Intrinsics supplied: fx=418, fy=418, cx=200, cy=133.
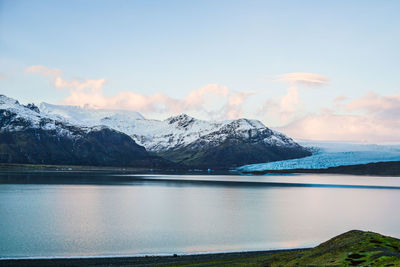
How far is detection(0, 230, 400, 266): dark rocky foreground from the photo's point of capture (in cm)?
2202

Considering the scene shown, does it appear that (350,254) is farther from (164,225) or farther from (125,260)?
(164,225)

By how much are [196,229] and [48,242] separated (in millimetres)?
18311

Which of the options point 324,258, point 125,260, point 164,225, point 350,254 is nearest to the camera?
point 350,254

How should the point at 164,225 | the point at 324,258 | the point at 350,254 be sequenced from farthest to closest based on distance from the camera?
the point at 164,225
the point at 324,258
the point at 350,254

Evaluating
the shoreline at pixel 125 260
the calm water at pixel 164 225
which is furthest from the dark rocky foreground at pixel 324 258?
the calm water at pixel 164 225

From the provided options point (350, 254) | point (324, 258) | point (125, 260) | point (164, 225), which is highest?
point (350, 254)

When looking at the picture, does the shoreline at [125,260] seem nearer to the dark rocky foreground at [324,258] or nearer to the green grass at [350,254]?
the dark rocky foreground at [324,258]

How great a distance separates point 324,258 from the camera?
950 inches

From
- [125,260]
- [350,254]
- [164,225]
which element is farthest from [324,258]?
[164,225]

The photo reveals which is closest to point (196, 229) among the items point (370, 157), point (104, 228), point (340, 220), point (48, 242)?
point (104, 228)

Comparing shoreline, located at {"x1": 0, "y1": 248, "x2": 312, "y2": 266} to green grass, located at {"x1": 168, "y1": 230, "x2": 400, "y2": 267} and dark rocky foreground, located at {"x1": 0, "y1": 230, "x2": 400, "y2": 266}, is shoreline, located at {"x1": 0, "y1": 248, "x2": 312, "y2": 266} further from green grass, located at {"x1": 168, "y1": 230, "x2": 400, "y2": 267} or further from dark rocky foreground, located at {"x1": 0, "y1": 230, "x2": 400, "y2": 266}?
green grass, located at {"x1": 168, "y1": 230, "x2": 400, "y2": 267}

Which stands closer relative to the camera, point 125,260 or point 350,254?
point 350,254

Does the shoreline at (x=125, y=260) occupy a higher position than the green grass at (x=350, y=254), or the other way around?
the green grass at (x=350, y=254)

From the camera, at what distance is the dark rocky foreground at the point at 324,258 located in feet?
72.2
